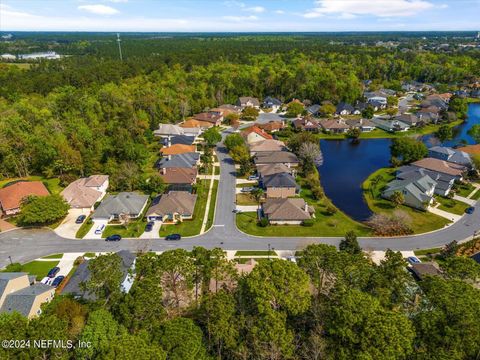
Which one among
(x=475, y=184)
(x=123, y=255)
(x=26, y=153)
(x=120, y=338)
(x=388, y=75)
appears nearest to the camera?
(x=120, y=338)

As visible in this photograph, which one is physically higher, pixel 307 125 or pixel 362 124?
pixel 362 124

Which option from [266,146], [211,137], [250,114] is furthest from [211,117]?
[266,146]

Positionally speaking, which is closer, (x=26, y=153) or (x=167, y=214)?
(x=167, y=214)

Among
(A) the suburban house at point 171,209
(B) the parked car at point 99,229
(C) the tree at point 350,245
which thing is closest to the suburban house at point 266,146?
(A) the suburban house at point 171,209

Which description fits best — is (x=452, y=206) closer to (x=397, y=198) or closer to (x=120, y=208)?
(x=397, y=198)

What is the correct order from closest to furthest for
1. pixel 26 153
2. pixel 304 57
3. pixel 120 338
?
pixel 120 338 < pixel 26 153 < pixel 304 57

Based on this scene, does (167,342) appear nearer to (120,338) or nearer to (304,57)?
(120,338)

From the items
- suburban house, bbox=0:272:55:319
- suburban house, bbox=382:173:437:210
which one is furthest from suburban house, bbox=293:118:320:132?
suburban house, bbox=0:272:55:319

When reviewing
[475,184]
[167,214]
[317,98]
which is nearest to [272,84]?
[317,98]
